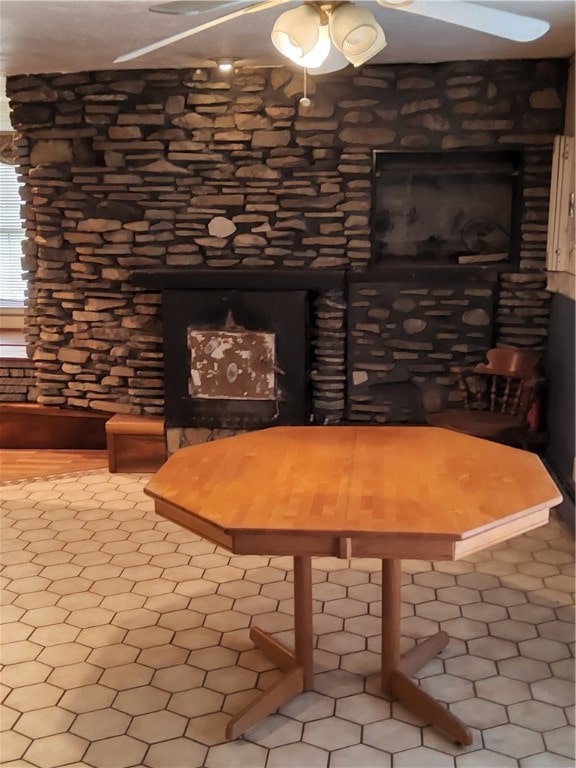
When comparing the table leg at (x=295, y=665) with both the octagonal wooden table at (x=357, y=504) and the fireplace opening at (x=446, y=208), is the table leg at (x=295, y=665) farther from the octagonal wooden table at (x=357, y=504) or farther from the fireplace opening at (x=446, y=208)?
the fireplace opening at (x=446, y=208)

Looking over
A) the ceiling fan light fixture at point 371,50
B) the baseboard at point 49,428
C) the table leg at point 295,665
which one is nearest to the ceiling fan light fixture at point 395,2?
the ceiling fan light fixture at point 371,50

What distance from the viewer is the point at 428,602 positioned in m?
3.00

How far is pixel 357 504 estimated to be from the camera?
2.09 metres

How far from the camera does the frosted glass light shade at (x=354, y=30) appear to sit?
2074mm

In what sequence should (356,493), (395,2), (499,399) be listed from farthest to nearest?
(499,399), (356,493), (395,2)

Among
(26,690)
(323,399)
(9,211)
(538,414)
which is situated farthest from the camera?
(9,211)

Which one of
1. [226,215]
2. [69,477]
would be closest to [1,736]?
[69,477]

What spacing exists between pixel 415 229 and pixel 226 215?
112 cm

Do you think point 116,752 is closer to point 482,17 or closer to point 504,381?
point 482,17

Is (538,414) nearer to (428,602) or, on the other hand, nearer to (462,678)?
(428,602)

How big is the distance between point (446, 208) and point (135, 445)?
2303 millimetres

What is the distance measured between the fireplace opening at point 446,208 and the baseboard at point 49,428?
6.74 feet

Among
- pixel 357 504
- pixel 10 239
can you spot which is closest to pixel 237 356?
pixel 357 504

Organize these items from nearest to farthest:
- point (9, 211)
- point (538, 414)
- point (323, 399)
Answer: point (538, 414) → point (323, 399) → point (9, 211)
